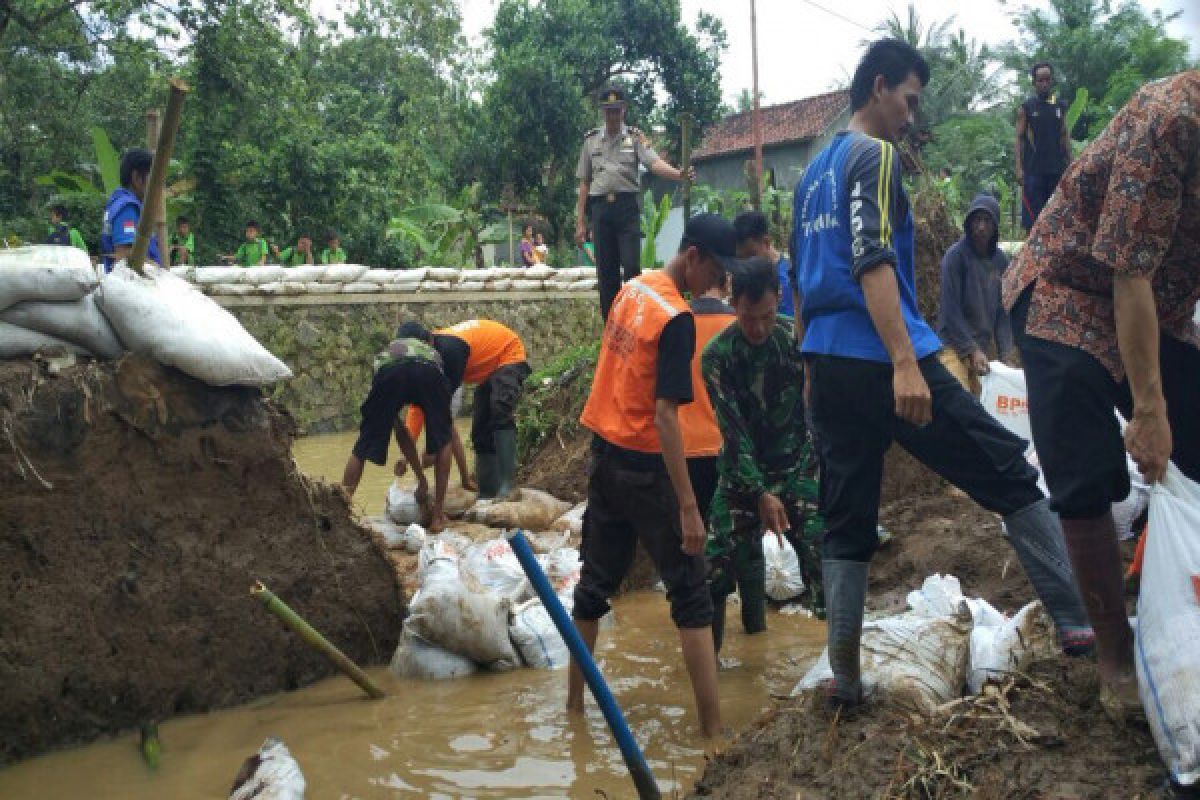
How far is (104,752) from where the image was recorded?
380 centimetres

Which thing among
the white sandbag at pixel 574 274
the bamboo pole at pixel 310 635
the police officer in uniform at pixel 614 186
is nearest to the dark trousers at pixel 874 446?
the bamboo pole at pixel 310 635

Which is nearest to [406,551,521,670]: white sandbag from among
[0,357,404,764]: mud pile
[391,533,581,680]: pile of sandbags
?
[391,533,581,680]: pile of sandbags

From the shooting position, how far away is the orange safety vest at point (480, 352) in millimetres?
7523

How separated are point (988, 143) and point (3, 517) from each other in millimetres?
26498

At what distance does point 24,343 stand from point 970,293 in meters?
5.18

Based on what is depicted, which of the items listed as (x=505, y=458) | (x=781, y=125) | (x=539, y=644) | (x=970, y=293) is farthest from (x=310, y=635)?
(x=781, y=125)

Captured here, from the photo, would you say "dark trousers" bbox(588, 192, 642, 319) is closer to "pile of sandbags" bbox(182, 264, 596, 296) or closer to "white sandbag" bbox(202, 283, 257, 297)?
"pile of sandbags" bbox(182, 264, 596, 296)

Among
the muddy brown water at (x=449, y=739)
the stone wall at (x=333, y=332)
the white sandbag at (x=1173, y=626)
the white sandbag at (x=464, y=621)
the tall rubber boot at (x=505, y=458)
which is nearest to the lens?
the white sandbag at (x=1173, y=626)

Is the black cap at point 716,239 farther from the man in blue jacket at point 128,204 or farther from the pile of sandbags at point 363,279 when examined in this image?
the pile of sandbags at point 363,279

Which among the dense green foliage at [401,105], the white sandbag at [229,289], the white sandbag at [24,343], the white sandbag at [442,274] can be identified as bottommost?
the white sandbag at [24,343]

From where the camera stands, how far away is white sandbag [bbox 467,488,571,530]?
6668mm

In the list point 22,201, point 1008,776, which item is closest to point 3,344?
point 1008,776

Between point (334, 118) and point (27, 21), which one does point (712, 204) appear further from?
point (27, 21)

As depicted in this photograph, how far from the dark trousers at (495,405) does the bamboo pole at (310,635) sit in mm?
3201
